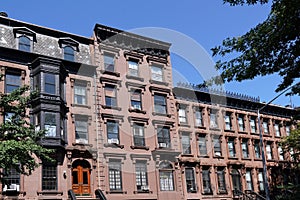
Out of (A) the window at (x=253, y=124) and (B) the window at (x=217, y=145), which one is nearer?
(B) the window at (x=217, y=145)

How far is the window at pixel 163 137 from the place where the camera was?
109ft

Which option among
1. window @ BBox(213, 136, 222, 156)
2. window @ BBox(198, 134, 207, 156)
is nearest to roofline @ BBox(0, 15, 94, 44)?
window @ BBox(198, 134, 207, 156)

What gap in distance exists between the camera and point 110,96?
31609 mm

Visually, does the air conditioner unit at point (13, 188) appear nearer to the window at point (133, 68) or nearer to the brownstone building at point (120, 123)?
the brownstone building at point (120, 123)

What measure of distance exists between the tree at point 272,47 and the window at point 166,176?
71.9 feet

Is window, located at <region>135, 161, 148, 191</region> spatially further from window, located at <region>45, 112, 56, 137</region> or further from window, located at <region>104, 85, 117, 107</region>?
window, located at <region>45, 112, 56, 137</region>

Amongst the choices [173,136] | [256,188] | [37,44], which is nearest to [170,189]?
[173,136]

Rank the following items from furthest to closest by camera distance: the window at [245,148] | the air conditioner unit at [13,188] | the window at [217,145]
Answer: the window at [245,148] < the window at [217,145] < the air conditioner unit at [13,188]

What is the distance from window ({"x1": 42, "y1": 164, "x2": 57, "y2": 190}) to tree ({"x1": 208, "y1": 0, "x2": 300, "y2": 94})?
59.6 feet

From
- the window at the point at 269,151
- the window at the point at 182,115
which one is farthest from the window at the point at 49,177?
the window at the point at 269,151

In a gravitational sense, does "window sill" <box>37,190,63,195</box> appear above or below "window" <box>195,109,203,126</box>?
below

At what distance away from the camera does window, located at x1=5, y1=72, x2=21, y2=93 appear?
27016 mm

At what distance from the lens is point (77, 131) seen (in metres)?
29.0

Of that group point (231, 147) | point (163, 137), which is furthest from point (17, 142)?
point (231, 147)
